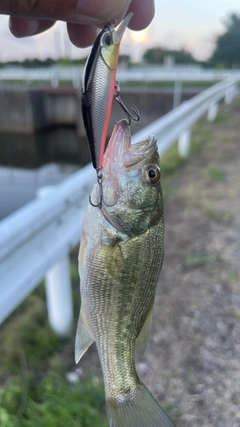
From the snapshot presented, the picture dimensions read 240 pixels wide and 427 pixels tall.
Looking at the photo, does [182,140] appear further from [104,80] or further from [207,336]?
[104,80]

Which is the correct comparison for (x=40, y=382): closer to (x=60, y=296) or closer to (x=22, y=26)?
(x=60, y=296)

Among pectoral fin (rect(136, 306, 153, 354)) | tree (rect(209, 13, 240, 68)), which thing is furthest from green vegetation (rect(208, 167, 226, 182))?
tree (rect(209, 13, 240, 68))

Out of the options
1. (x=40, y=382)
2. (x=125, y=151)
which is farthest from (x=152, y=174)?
(x=40, y=382)

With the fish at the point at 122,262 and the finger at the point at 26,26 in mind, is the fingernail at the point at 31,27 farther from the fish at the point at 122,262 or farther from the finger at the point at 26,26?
the fish at the point at 122,262

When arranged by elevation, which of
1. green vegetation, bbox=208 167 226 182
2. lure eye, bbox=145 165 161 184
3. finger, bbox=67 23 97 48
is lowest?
green vegetation, bbox=208 167 226 182

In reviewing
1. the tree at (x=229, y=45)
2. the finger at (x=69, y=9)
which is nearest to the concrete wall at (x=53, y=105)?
the finger at (x=69, y=9)

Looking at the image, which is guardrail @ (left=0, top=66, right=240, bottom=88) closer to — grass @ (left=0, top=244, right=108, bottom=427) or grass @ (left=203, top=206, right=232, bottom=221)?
grass @ (left=203, top=206, right=232, bottom=221)

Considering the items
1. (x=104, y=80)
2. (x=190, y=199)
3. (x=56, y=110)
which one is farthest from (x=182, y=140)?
(x=56, y=110)
